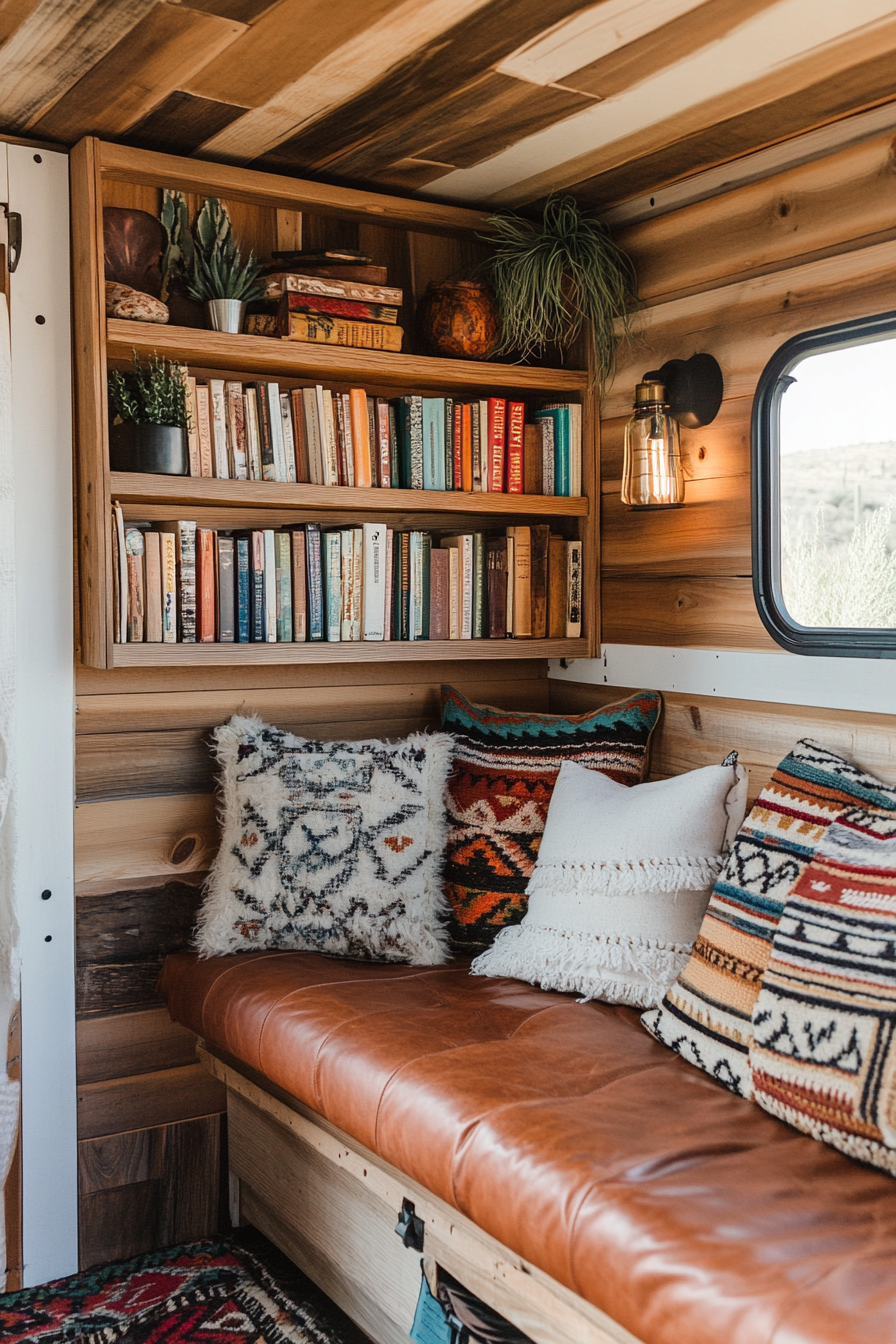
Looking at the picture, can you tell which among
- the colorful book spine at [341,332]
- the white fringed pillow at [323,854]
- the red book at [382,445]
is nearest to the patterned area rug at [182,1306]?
the white fringed pillow at [323,854]

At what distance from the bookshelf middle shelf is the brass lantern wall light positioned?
0.27m

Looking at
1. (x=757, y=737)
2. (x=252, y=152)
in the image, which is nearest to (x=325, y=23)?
(x=252, y=152)

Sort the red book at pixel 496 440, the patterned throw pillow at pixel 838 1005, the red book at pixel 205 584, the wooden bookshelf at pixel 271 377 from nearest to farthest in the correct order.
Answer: the patterned throw pillow at pixel 838 1005 < the wooden bookshelf at pixel 271 377 < the red book at pixel 205 584 < the red book at pixel 496 440

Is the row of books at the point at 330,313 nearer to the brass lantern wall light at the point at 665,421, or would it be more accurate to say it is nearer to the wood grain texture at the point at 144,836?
the brass lantern wall light at the point at 665,421

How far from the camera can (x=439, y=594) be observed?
273 cm

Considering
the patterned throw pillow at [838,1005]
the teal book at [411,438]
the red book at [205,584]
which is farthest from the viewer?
the teal book at [411,438]

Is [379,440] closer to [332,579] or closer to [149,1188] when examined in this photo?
[332,579]

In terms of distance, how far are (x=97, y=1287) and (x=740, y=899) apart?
5.17 ft

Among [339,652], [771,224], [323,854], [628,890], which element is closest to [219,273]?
[339,652]

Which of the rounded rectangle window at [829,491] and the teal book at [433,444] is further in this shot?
the teal book at [433,444]

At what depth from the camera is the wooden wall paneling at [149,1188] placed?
246 cm

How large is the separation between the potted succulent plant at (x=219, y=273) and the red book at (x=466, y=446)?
1.80 ft

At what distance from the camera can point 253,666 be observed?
104 inches

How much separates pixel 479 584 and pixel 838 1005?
1.44 meters
